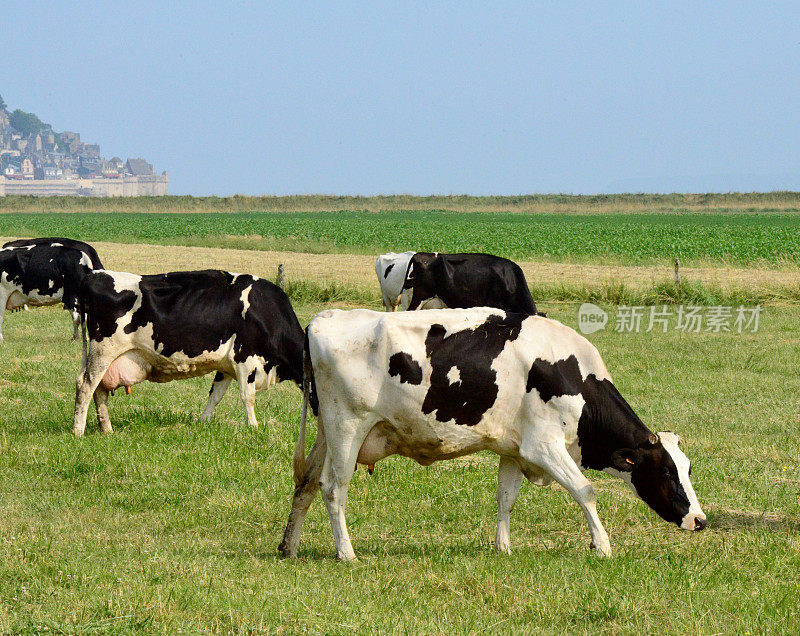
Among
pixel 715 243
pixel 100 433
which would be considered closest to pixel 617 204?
pixel 715 243

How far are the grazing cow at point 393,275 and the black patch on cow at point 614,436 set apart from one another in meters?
14.3

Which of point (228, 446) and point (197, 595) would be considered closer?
point (197, 595)

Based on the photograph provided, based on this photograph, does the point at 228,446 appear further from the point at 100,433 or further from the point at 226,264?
the point at 226,264

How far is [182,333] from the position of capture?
38.6ft

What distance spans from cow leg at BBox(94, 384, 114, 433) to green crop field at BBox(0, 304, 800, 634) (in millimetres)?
176

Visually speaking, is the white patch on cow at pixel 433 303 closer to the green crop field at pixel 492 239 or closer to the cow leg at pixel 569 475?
Answer: the cow leg at pixel 569 475

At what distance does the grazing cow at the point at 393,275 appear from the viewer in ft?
72.7

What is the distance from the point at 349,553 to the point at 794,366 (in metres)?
12.5

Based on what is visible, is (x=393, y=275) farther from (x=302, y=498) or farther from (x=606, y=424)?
(x=606, y=424)

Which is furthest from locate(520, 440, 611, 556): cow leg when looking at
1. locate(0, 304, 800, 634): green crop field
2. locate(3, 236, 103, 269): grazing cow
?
locate(3, 236, 103, 269): grazing cow

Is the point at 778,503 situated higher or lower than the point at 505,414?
lower

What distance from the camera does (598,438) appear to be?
7422mm

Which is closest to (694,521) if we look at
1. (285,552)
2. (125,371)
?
(285,552)

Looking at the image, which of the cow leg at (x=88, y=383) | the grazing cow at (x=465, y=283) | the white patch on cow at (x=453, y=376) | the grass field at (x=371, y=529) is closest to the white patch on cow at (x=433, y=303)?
the grazing cow at (x=465, y=283)
